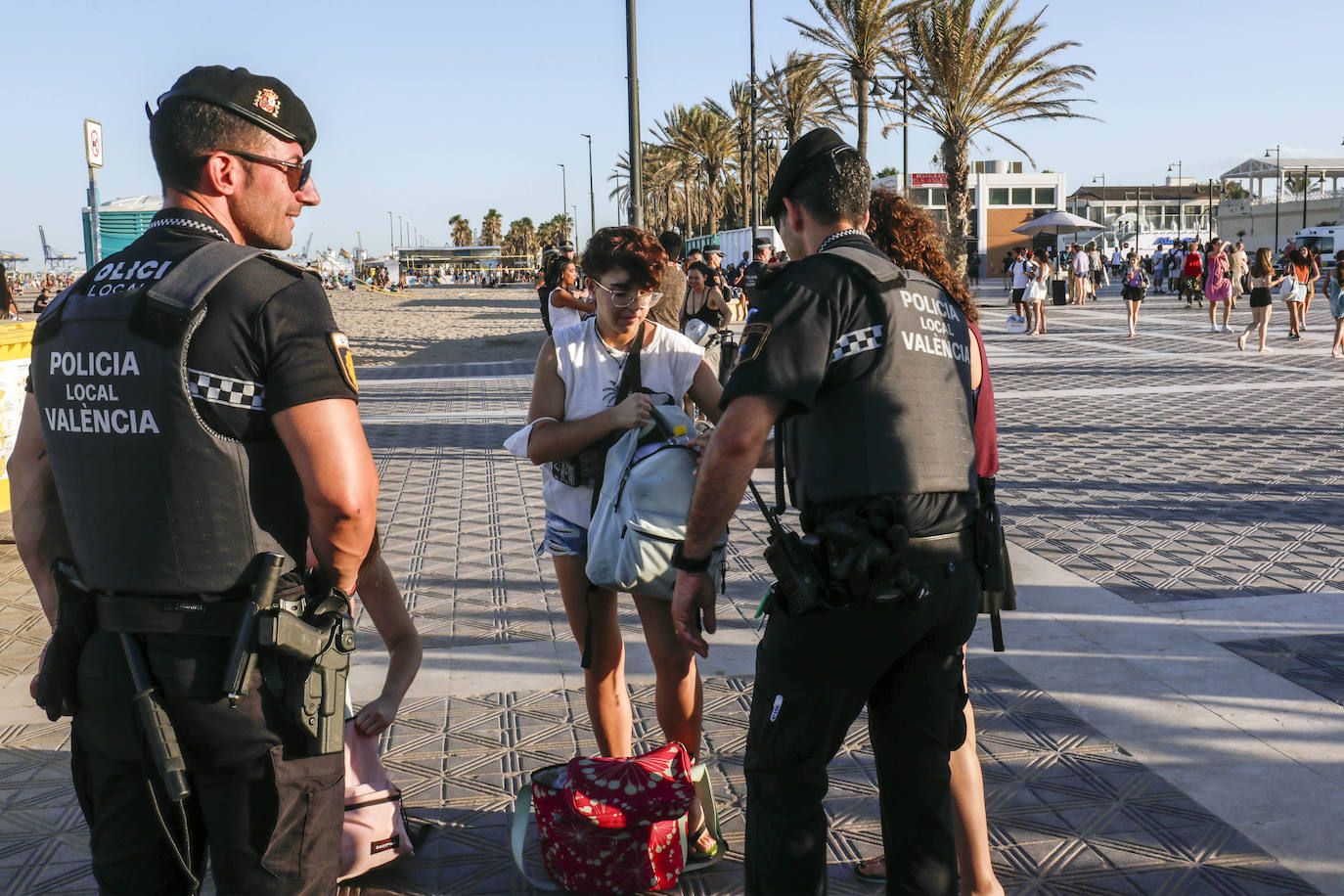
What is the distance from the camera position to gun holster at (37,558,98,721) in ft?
6.82

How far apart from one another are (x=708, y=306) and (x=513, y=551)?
4.13m

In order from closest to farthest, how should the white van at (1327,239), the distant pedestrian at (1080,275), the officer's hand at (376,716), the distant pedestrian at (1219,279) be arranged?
1. the officer's hand at (376,716)
2. the distant pedestrian at (1219,279)
3. the distant pedestrian at (1080,275)
4. the white van at (1327,239)

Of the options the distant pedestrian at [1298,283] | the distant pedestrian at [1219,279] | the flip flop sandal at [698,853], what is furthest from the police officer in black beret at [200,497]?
the distant pedestrian at [1219,279]

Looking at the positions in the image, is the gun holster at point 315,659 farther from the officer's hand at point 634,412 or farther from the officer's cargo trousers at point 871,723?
the officer's hand at point 634,412

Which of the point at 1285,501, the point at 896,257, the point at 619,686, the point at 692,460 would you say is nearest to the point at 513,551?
the point at 619,686

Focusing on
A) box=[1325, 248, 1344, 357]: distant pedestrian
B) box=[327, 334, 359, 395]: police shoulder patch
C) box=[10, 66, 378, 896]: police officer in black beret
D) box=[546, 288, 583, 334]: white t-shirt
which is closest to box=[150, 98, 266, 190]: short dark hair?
box=[10, 66, 378, 896]: police officer in black beret

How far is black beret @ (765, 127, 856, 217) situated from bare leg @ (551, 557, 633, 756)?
50.6 inches

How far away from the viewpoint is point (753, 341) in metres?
2.35

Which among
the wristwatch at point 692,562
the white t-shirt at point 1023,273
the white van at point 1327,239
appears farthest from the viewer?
the white van at point 1327,239

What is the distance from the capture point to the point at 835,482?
2367 mm

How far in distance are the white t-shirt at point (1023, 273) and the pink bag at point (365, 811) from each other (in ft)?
66.4

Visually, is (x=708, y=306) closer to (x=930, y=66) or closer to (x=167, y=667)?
(x=167, y=667)

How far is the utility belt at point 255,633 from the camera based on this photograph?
1.98 m

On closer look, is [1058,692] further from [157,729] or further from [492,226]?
[492,226]
